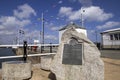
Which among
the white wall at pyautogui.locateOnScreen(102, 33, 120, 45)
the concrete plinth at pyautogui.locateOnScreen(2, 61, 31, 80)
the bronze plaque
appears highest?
the white wall at pyautogui.locateOnScreen(102, 33, 120, 45)

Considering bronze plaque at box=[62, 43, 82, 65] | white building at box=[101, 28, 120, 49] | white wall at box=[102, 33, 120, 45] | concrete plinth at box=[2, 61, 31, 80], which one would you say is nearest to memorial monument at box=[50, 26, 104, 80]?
bronze plaque at box=[62, 43, 82, 65]

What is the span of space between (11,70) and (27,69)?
2.26 ft

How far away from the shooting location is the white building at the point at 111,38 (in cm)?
3038

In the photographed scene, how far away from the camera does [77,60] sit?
686cm

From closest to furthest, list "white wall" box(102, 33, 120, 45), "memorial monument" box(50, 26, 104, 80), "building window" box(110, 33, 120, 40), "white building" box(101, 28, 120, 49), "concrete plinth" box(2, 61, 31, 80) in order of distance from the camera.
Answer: "memorial monument" box(50, 26, 104, 80)
"concrete plinth" box(2, 61, 31, 80)
"building window" box(110, 33, 120, 40)
"white building" box(101, 28, 120, 49)
"white wall" box(102, 33, 120, 45)

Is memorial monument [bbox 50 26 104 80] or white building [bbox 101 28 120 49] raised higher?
white building [bbox 101 28 120 49]

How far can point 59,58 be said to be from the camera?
7.16 metres

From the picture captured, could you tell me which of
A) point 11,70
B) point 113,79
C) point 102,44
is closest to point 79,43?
point 113,79

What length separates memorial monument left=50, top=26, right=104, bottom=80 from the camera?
6.57m

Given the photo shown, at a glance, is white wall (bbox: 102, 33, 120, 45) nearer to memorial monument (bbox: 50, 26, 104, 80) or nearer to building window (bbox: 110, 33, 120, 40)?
building window (bbox: 110, 33, 120, 40)

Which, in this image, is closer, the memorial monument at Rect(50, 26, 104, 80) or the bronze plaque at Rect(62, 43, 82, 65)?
the memorial monument at Rect(50, 26, 104, 80)

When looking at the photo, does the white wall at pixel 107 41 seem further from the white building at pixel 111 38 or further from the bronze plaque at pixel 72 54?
the bronze plaque at pixel 72 54

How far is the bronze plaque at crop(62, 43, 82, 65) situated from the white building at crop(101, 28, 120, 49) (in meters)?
24.9

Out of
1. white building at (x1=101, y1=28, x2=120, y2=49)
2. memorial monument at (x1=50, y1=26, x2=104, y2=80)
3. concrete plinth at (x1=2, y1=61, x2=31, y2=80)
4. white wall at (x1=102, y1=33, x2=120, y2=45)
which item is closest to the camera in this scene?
memorial monument at (x1=50, y1=26, x2=104, y2=80)
